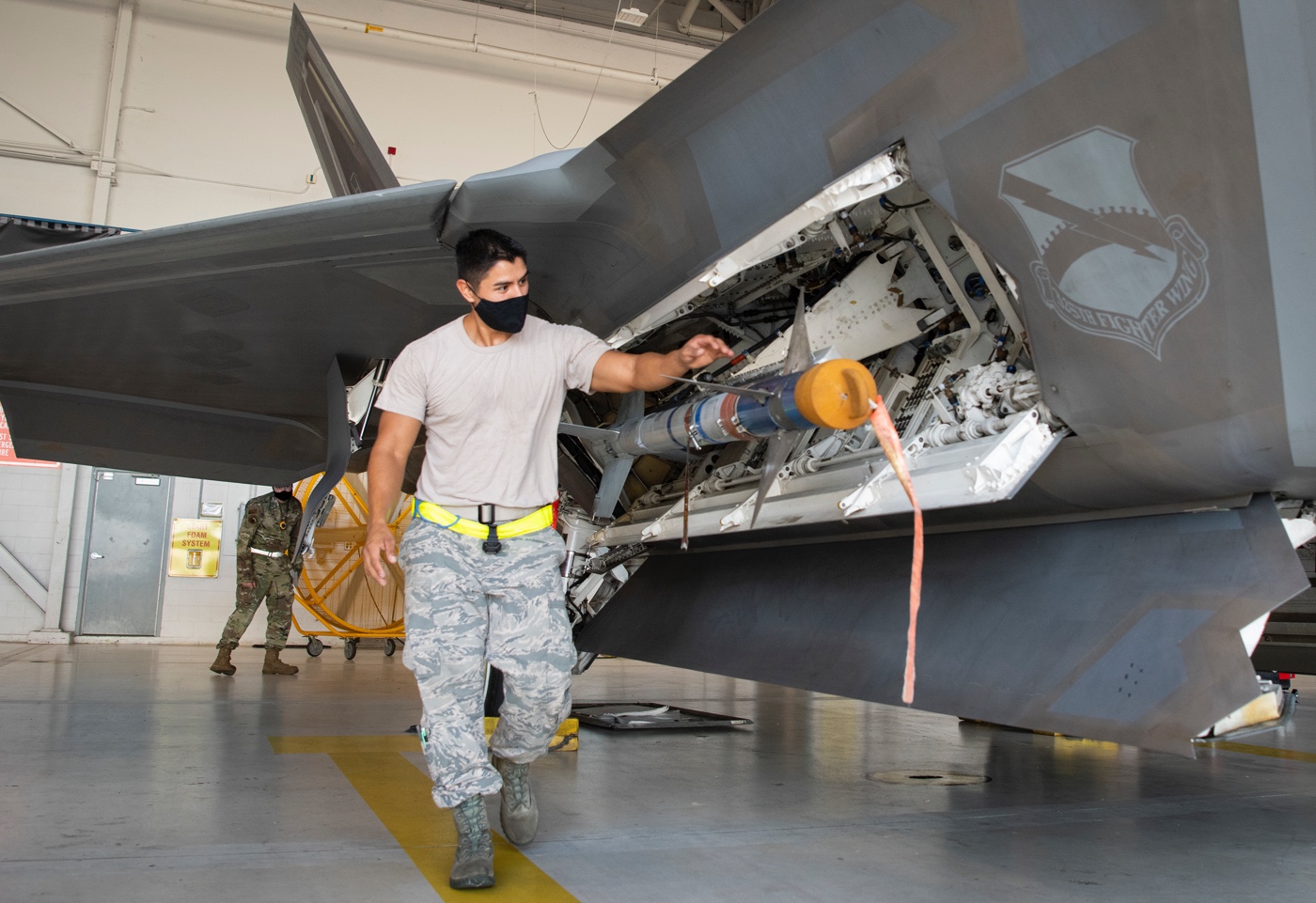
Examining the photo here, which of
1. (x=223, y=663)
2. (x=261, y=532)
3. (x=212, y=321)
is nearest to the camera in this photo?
(x=212, y=321)

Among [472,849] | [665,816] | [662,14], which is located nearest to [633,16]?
[662,14]

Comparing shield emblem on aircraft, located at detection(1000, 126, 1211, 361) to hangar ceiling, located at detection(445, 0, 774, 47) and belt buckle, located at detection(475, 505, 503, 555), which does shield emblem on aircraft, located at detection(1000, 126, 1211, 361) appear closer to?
belt buckle, located at detection(475, 505, 503, 555)

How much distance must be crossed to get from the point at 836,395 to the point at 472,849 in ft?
4.74

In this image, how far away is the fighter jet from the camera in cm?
241

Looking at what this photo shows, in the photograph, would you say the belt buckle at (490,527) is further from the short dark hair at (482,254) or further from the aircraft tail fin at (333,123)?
the aircraft tail fin at (333,123)

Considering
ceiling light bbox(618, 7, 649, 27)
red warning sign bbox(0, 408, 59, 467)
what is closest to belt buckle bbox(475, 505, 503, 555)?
red warning sign bbox(0, 408, 59, 467)

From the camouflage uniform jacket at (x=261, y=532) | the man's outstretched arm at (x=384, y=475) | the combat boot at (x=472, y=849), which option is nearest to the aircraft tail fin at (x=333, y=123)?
the camouflage uniform jacket at (x=261, y=532)

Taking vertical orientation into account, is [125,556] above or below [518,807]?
above

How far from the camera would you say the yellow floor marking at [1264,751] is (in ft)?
16.5

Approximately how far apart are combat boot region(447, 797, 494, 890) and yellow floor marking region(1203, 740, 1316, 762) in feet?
14.0

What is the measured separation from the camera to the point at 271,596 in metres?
9.27

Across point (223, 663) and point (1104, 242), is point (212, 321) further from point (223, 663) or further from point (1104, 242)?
point (223, 663)

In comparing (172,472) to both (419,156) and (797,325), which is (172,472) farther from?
(419,156)

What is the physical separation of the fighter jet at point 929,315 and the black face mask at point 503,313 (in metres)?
0.57
